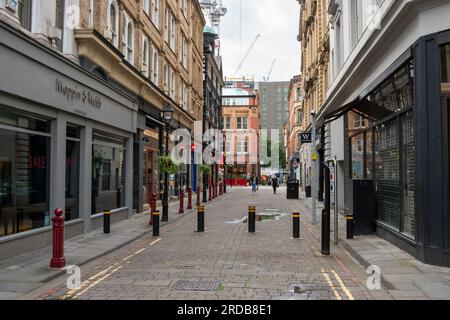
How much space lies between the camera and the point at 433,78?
8.88 m

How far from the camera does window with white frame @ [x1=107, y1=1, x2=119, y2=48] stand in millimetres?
17594

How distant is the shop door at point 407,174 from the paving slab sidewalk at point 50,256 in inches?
268

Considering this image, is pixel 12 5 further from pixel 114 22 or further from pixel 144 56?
pixel 144 56

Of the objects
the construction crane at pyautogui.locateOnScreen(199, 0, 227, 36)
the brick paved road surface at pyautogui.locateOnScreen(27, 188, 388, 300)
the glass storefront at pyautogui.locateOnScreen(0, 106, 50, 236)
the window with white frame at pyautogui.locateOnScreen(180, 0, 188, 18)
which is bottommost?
the brick paved road surface at pyautogui.locateOnScreen(27, 188, 388, 300)

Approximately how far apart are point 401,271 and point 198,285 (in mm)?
3597

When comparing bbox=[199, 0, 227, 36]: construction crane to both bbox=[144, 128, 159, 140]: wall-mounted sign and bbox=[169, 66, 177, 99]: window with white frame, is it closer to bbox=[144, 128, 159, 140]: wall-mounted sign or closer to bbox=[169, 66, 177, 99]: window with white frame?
bbox=[169, 66, 177, 99]: window with white frame

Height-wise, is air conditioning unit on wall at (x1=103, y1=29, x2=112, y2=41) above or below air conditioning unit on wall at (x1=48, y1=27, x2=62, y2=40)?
above

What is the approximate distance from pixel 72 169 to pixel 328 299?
913 centimetres

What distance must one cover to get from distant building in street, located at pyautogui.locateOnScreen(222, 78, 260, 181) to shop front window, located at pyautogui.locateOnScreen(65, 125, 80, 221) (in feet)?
216

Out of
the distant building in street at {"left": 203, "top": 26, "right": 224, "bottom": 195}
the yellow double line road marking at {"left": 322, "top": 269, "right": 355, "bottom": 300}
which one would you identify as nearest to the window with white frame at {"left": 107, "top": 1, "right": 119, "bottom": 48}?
the yellow double line road marking at {"left": 322, "top": 269, "right": 355, "bottom": 300}

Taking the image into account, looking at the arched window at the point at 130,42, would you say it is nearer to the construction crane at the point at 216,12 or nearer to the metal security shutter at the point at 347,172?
the metal security shutter at the point at 347,172

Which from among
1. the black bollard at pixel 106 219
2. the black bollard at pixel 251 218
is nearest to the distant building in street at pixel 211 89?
the black bollard at pixel 251 218

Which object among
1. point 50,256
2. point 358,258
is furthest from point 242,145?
point 50,256

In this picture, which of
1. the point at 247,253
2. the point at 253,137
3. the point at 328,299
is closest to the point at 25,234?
the point at 247,253
